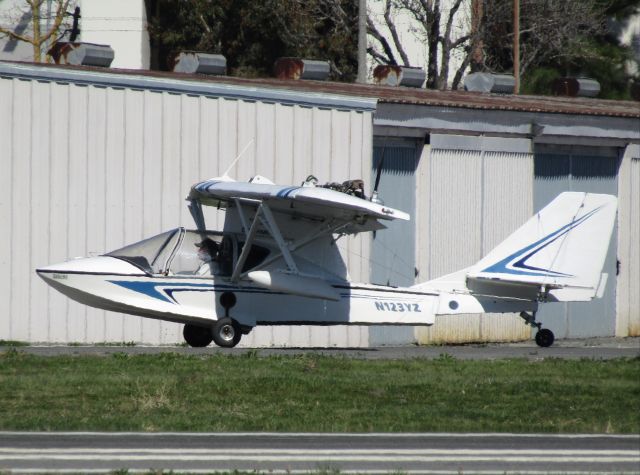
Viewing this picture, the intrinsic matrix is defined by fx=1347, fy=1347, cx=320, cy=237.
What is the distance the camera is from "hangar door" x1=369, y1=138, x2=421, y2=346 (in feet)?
84.0

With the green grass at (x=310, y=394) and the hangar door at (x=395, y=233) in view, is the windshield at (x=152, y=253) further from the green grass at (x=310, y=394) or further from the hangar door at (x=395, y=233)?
the hangar door at (x=395, y=233)

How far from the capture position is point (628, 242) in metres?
29.3

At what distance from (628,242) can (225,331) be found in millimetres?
11985

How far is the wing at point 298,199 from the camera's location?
19.5 m

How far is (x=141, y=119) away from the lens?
23109 mm

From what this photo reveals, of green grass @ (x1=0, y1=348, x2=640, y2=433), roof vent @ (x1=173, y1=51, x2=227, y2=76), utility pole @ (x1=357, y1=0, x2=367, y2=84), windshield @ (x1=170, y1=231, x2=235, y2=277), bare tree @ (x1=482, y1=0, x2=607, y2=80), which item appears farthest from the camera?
bare tree @ (x1=482, y1=0, x2=607, y2=80)

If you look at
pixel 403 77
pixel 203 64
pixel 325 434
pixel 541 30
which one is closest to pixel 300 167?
pixel 203 64

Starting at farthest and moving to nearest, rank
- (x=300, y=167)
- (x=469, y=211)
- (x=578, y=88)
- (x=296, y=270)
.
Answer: (x=578, y=88)
(x=469, y=211)
(x=300, y=167)
(x=296, y=270)

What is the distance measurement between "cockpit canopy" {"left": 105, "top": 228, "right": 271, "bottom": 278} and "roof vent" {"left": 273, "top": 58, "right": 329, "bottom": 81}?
36.9ft

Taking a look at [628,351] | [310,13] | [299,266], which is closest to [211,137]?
[299,266]

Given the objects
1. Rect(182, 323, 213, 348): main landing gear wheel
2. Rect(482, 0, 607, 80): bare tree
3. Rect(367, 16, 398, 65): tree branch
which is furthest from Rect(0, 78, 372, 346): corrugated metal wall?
Rect(482, 0, 607, 80): bare tree

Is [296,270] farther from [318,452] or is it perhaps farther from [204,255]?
[318,452]

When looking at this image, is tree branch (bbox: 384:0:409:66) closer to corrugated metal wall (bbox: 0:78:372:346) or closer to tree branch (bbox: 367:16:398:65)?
tree branch (bbox: 367:16:398:65)

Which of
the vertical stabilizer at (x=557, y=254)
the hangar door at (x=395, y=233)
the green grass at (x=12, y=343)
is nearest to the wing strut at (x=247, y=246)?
the vertical stabilizer at (x=557, y=254)
